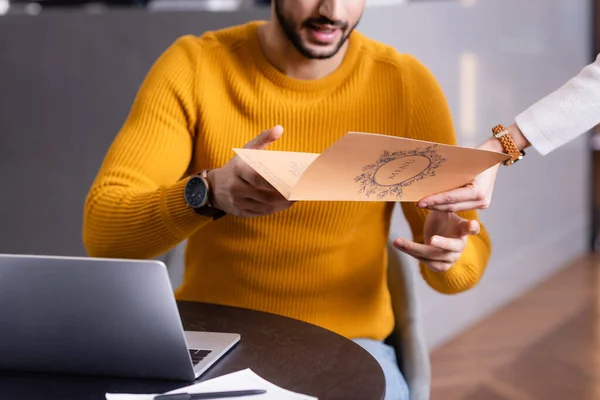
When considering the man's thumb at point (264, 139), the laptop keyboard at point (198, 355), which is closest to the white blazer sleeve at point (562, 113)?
the man's thumb at point (264, 139)

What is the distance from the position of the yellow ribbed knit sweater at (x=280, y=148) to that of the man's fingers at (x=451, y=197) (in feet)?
1.00

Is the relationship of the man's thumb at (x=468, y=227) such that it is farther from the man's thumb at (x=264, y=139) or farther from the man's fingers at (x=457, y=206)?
the man's thumb at (x=264, y=139)

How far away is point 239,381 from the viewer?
3.24ft

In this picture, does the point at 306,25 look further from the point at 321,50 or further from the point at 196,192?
the point at 196,192

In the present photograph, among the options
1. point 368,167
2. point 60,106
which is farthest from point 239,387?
point 60,106

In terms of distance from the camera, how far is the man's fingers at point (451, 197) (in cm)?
123

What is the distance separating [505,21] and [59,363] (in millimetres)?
3278

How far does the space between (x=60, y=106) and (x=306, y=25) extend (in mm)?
1669

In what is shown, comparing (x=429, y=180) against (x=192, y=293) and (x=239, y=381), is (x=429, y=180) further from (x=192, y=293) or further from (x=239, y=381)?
(x=192, y=293)

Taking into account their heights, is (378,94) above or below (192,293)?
above

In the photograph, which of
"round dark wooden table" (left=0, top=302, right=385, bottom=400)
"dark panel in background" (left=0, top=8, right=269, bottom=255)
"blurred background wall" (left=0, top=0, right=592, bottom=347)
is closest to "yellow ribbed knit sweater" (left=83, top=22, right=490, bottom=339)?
"round dark wooden table" (left=0, top=302, right=385, bottom=400)

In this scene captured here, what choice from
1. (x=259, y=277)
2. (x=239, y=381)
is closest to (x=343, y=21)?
(x=259, y=277)

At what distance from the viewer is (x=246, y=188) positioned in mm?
1218

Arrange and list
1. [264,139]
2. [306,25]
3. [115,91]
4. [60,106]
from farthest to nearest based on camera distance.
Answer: [60,106], [115,91], [306,25], [264,139]
